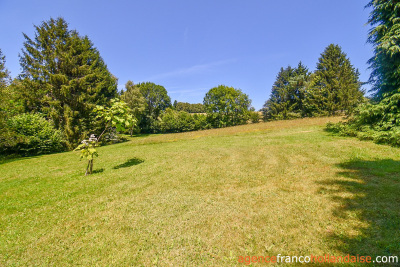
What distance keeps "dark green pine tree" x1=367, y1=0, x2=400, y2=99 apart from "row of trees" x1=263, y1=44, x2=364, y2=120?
26471mm

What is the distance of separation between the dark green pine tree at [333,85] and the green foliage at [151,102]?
45.9 meters

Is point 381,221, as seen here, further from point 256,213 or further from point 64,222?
point 64,222

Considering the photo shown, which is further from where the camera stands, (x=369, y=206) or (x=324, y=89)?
(x=324, y=89)

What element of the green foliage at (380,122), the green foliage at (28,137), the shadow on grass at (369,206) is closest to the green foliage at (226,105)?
the green foliage at (380,122)

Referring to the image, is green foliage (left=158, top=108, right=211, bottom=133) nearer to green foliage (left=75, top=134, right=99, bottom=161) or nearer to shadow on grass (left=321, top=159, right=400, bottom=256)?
green foliage (left=75, top=134, right=99, bottom=161)

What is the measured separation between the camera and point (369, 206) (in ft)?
14.7

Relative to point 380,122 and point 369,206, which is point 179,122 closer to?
point 380,122

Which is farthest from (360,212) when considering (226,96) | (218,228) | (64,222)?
(226,96)

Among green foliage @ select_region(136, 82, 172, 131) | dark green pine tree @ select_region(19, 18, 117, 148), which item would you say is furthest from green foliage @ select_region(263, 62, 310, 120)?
dark green pine tree @ select_region(19, 18, 117, 148)

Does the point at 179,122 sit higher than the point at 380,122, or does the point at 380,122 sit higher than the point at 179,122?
the point at 179,122

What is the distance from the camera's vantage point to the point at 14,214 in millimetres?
5203

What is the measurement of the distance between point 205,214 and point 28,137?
23.9 meters

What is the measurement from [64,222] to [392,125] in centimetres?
1910

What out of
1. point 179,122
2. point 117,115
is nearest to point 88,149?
point 117,115
